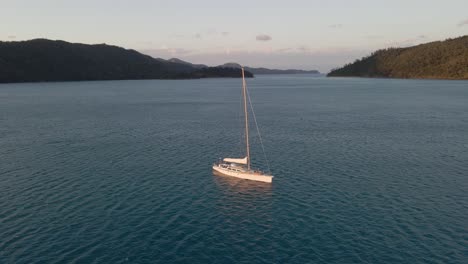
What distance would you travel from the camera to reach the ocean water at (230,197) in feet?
132

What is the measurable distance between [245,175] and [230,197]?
8.68m

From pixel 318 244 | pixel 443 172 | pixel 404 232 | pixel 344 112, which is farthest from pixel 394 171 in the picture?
pixel 344 112

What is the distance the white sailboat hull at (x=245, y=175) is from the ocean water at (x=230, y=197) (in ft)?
4.43

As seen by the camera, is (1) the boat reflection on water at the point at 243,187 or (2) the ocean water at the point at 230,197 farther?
(1) the boat reflection on water at the point at 243,187

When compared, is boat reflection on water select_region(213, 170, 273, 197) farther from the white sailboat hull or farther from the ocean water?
the white sailboat hull

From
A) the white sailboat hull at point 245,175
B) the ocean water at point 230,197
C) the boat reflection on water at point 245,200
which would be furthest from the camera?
the white sailboat hull at point 245,175

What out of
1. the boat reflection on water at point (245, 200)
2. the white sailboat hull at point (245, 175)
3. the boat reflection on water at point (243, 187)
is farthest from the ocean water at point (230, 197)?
the white sailboat hull at point (245, 175)

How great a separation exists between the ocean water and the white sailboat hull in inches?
53.2

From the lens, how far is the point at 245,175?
64.6 metres

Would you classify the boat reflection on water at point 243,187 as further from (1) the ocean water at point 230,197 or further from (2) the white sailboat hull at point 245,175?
(2) the white sailboat hull at point 245,175

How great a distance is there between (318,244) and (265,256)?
672cm

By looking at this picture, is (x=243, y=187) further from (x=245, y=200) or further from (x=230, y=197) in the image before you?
(x=245, y=200)

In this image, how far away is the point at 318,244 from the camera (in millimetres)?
41438

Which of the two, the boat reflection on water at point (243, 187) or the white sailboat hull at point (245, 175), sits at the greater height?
the white sailboat hull at point (245, 175)
